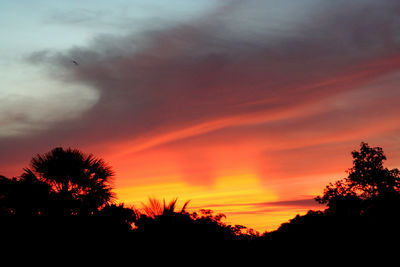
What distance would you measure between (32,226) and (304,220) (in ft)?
38.5

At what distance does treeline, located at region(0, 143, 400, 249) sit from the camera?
56.9 ft

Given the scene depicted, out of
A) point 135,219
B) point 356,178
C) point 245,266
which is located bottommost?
point 245,266

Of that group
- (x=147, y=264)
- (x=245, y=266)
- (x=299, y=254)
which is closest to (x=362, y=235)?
(x=299, y=254)

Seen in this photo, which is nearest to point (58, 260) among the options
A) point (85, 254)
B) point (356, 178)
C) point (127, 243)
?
point (85, 254)

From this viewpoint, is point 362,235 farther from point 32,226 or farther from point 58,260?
point 32,226

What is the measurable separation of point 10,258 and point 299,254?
11462mm

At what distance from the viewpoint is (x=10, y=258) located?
16.6m

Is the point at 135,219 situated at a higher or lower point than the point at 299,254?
higher

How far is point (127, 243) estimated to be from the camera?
60.3ft

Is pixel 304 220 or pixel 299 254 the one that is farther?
pixel 304 220

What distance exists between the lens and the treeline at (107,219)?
1734cm

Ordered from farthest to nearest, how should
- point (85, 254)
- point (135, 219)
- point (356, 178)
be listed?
1. point (356, 178)
2. point (135, 219)
3. point (85, 254)

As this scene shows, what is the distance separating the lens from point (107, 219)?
19000 mm

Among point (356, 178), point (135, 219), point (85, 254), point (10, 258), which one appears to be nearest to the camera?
point (10, 258)
